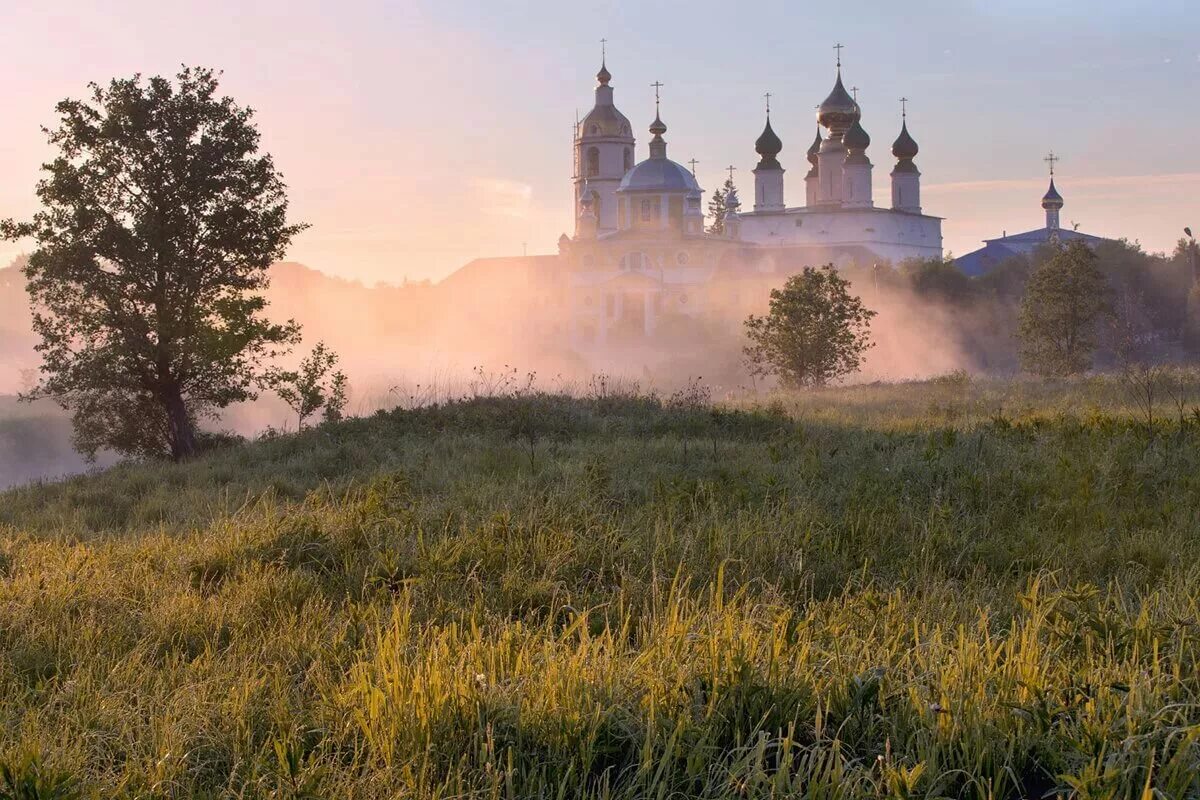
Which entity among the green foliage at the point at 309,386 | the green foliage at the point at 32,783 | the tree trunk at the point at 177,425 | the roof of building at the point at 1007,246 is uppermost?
the roof of building at the point at 1007,246

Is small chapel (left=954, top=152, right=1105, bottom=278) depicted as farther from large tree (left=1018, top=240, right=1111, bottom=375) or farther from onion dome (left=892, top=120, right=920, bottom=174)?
large tree (left=1018, top=240, right=1111, bottom=375)

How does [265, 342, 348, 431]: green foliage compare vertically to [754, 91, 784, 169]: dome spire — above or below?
below

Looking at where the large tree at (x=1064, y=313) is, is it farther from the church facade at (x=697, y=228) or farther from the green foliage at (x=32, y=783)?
the church facade at (x=697, y=228)

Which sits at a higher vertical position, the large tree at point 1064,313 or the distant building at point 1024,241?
the distant building at point 1024,241

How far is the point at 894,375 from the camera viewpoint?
47.3m

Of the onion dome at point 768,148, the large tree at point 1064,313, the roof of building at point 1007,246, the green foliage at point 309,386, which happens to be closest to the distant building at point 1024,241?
the roof of building at point 1007,246

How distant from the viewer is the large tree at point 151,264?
1591 cm

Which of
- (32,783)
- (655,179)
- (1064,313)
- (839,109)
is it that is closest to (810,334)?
(1064,313)

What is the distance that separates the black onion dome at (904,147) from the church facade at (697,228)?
9cm

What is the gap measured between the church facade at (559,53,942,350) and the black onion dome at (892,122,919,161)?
89 millimetres

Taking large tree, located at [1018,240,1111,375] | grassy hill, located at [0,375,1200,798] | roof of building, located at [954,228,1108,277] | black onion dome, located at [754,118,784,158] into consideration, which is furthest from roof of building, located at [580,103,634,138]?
grassy hill, located at [0,375,1200,798]

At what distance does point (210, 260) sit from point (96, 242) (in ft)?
5.27

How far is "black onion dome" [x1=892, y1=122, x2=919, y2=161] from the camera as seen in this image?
84875 millimetres

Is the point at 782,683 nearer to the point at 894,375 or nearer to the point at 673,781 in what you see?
the point at 673,781
